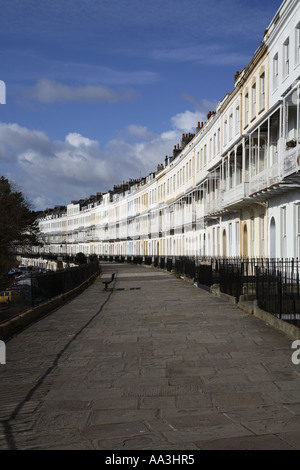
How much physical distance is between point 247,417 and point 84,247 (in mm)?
116509

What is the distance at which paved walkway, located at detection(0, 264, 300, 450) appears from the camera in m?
5.05

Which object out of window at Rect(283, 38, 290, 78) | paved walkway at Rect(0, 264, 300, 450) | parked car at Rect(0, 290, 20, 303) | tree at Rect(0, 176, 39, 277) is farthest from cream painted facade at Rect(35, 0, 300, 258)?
tree at Rect(0, 176, 39, 277)

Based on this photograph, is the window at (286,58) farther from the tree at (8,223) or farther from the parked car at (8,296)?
the tree at (8,223)

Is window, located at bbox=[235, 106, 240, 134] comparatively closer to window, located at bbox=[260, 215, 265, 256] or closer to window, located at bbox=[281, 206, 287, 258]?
window, located at bbox=[260, 215, 265, 256]

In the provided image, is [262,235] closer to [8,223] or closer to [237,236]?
[237,236]

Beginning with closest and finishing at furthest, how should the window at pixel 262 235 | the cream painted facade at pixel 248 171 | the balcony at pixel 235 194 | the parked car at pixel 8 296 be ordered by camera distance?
the parked car at pixel 8 296, the cream painted facade at pixel 248 171, the balcony at pixel 235 194, the window at pixel 262 235

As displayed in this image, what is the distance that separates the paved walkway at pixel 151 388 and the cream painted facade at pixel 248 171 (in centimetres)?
810

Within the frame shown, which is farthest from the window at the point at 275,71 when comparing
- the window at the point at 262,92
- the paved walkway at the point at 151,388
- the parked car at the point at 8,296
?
the parked car at the point at 8,296

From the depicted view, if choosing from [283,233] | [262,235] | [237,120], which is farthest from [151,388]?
[237,120]

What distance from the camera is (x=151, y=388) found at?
6812 mm

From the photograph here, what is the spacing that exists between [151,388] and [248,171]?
70.3 feet

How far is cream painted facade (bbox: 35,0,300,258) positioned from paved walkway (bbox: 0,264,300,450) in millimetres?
8101

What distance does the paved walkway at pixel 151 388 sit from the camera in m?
5.05

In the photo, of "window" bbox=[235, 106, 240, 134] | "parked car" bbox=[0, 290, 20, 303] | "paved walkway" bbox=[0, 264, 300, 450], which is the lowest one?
"paved walkway" bbox=[0, 264, 300, 450]
